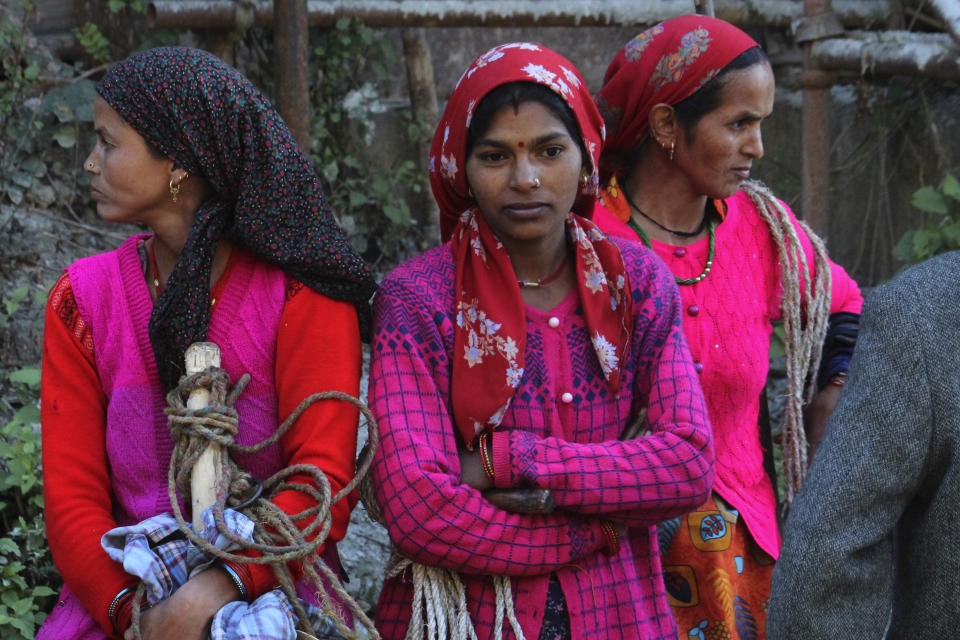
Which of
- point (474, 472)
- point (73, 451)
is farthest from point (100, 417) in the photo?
point (474, 472)

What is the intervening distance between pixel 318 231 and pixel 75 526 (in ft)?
2.61

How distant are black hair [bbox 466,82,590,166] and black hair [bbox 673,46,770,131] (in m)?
0.52

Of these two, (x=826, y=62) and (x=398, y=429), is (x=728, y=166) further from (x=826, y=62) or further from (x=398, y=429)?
(x=826, y=62)

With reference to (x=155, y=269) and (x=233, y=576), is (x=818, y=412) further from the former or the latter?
(x=155, y=269)

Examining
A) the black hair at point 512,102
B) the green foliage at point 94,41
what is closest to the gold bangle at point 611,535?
the black hair at point 512,102

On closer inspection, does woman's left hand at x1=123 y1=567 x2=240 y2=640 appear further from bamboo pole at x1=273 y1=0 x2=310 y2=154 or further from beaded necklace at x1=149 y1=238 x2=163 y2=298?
bamboo pole at x1=273 y1=0 x2=310 y2=154

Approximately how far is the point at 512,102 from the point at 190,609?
49.1 inches

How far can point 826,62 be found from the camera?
4773 mm

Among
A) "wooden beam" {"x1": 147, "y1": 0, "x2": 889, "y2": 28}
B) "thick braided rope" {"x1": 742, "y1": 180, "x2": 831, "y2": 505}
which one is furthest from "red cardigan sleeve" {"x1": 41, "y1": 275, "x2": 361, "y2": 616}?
"wooden beam" {"x1": 147, "y1": 0, "x2": 889, "y2": 28}

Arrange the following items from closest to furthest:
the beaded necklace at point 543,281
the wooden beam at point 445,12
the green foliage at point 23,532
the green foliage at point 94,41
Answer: the beaded necklace at point 543,281
the green foliage at point 23,532
the wooden beam at point 445,12
the green foliage at point 94,41

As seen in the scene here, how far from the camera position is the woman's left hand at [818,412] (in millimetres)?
2996

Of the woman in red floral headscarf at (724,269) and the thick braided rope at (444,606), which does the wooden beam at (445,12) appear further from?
the thick braided rope at (444,606)

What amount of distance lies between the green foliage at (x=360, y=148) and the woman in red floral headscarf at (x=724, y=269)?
8.05ft

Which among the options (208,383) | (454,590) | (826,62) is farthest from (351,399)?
(826,62)
